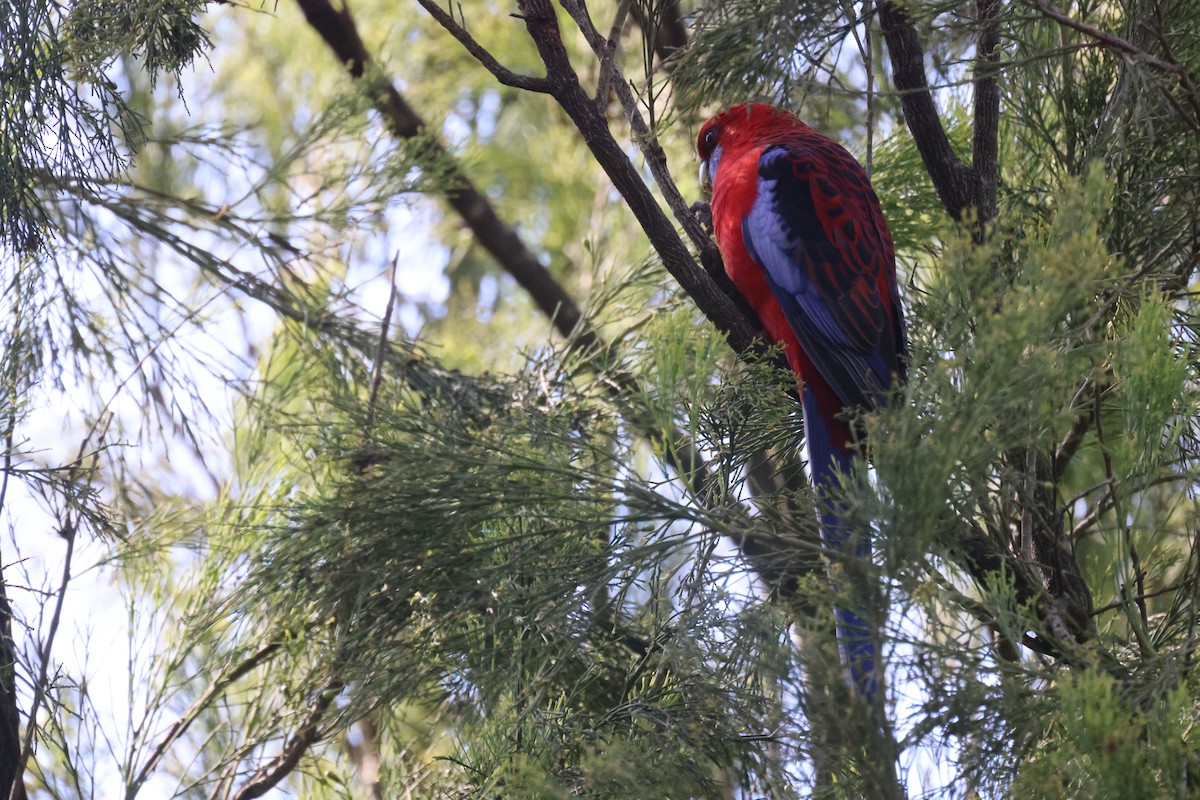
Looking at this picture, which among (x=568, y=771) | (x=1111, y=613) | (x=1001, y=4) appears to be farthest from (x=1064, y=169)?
(x=568, y=771)

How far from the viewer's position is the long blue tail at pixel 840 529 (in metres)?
1.00

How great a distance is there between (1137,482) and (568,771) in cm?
73

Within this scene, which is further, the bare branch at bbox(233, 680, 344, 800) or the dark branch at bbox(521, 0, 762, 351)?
the bare branch at bbox(233, 680, 344, 800)

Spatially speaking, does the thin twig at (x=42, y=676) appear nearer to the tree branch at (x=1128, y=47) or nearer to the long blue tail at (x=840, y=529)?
the long blue tail at (x=840, y=529)

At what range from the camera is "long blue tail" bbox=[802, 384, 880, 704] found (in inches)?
39.4

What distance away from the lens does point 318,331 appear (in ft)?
7.47

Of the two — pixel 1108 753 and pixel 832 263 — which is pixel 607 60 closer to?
pixel 832 263

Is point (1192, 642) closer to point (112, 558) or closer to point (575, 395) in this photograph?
point (575, 395)

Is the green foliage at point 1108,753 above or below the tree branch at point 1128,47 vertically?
below

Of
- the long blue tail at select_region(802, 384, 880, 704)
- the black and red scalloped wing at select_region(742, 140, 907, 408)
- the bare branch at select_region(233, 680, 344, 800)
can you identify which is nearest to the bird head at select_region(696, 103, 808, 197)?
the black and red scalloped wing at select_region(742, 140, 907, 408)

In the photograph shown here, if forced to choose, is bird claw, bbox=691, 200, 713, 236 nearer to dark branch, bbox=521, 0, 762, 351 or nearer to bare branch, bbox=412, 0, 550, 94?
dark branch, bbox=521, 0, 762, 351

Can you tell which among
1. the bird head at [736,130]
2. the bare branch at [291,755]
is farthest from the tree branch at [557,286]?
the bare branch at [291,755]

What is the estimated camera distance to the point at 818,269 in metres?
1.87

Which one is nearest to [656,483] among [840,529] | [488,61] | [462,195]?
[840,529]
